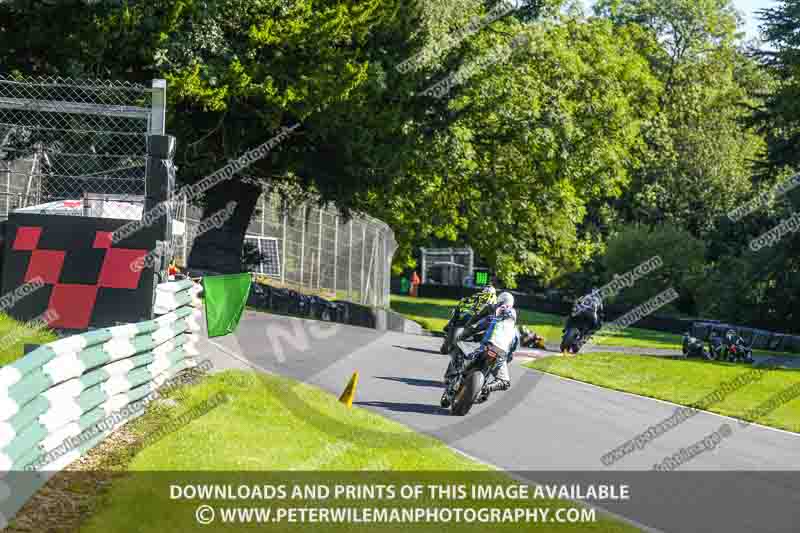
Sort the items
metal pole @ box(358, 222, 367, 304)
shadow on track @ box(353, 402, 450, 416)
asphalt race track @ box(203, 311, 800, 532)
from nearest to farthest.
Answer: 1. asphalt race track @ box(203, 311, 800, 532)
2. shadow on track @ box(353, 402, 450, 416)
3. metal pole @ box(358, 222, 367, 304)

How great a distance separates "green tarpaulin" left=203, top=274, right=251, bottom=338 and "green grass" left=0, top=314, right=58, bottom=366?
6.77ft

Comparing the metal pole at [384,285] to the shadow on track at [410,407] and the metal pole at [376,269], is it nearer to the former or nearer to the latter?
the metal pole at [376,269]

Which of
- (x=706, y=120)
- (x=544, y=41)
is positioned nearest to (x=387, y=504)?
(x=544, y=41)

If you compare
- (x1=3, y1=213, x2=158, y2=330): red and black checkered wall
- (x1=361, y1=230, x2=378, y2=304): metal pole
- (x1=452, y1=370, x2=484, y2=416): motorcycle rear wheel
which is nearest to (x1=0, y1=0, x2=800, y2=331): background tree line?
(x1=361, y1=230, x2=378, y2=304): metal pole

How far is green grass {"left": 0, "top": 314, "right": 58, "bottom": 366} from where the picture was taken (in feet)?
35.9

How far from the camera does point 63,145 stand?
20578 mm

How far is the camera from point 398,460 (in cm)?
948

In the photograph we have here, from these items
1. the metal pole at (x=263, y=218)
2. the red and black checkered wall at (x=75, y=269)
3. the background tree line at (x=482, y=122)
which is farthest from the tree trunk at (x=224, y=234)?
the red and black checkered wall at (x=75, y=269)

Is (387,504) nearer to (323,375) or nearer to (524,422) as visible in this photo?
(524,422)

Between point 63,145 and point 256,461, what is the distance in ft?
45.0

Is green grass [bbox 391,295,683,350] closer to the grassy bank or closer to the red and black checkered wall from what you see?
the red and black checkered wall

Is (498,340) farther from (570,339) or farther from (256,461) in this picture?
(570,339)

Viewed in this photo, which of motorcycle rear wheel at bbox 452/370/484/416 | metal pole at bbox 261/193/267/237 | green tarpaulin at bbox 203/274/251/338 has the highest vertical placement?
metal pole at bbox 261/193/267/237

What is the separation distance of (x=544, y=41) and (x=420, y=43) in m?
10.4
